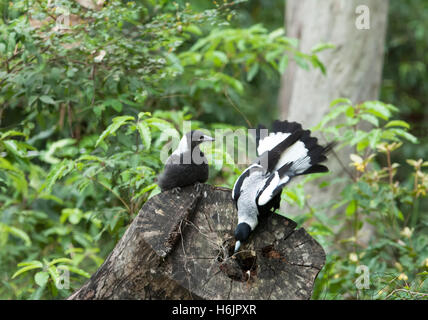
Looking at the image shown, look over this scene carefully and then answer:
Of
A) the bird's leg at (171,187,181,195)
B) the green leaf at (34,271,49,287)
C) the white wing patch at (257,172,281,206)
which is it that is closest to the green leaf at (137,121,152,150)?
the bird's leg at (171,187,181,195)

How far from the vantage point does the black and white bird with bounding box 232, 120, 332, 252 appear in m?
2.73

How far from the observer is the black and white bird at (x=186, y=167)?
122 inches

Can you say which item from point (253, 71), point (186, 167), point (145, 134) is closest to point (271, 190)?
point (186, 167)

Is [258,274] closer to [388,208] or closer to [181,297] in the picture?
[181,297]

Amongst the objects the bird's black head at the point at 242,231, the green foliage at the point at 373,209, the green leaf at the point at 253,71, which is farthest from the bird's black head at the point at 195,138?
the green leaf at the point at 253,71

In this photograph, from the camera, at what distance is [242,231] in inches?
105

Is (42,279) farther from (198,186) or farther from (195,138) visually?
(195,138)

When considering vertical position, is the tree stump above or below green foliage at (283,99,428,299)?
above

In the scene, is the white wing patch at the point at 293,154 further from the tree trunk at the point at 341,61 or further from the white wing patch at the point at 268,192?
the tree trunk at the point at 341,61

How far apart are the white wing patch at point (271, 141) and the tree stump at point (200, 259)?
499 millimetres

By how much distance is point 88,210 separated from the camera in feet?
14.9

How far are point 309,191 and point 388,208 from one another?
5.44 ft

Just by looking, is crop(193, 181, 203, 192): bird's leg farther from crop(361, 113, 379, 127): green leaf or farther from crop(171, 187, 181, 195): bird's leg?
crop(361, 113, 379, 127): green leaf
